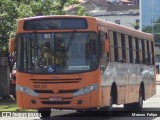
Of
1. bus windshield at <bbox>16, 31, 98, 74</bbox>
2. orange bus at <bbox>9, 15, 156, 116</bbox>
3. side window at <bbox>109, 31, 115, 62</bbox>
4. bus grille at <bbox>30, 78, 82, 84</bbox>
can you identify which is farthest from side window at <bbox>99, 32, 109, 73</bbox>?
bus grille at <bbox>30, 78, 82, 84</bbox>

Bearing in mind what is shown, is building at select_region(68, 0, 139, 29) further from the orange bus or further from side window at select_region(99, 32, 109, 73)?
the orange bus

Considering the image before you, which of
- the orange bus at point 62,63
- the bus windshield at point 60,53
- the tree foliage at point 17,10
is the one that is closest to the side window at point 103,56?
the orange bus at point 62,63

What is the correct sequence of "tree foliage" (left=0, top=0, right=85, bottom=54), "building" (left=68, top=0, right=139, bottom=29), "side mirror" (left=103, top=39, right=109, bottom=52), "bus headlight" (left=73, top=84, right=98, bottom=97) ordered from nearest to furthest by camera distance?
"bus headlight" (left=73, top=84, right=98, bottom=97) → "side mirror" (left=103, top=39, right=109, bottom=52) → "tree foliage" (left=0, top=0, right=85, bottom=54) → "building" (left=68, top=0, right=139, bottom=29)

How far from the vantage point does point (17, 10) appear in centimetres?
2614

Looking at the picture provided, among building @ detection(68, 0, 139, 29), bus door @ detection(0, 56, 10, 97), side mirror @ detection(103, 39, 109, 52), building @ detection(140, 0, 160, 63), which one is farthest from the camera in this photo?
building @ detection(68, 0, 139, 29)

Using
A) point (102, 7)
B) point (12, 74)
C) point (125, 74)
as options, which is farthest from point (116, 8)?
point (125, 74)

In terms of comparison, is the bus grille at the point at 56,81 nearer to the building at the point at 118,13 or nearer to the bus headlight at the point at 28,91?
the bus headlight at the point at 28,91

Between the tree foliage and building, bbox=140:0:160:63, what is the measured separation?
62.7 meters

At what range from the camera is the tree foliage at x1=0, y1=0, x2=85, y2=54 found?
25.7 m

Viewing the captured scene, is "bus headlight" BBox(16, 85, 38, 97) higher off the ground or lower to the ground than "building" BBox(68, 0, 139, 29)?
higher

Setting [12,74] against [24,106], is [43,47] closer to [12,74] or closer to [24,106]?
[24,106]

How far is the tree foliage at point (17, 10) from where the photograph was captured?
1013 inches

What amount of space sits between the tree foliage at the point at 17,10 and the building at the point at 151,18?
62.7m

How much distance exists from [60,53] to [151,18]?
7708 cm
